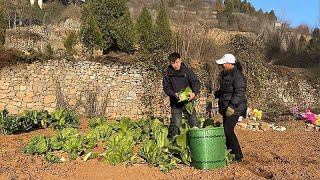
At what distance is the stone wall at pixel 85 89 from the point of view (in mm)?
13156

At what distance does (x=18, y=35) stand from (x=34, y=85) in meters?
10.8

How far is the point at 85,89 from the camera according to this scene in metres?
13.4

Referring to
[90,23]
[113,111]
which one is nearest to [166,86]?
[113,111]

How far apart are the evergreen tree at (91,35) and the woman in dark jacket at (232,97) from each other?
1065 centimetres

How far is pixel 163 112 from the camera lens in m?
13.4

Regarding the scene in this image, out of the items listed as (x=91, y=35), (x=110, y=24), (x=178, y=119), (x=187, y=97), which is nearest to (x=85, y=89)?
(x=91, y=35)

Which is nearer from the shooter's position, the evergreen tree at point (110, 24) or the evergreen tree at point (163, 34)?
the evergreen tree at point (163, 34)

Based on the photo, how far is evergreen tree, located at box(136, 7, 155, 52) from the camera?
673 inches

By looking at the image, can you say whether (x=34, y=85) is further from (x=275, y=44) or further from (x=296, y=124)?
(x=275, y=44)

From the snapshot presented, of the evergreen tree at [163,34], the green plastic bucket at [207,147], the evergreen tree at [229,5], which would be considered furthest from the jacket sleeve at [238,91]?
the evergreen tree at [229,5]

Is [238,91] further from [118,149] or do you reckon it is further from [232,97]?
[118,149]

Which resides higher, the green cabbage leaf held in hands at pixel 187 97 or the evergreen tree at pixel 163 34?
the evergreen tree at pixel 163 34

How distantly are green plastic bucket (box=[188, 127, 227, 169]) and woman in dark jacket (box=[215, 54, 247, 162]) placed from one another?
35 centimetres

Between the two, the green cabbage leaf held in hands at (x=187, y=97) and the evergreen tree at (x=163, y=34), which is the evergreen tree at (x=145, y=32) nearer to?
the evergreen tree at (x=163, y=34)
